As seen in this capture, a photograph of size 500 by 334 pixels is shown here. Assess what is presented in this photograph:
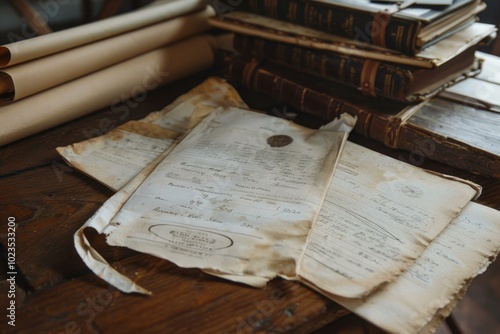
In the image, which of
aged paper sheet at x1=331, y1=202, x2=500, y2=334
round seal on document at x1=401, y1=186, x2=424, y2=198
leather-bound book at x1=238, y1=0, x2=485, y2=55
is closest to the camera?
aged paper sheet at x1=331, y1=202, x2=500, y2=334

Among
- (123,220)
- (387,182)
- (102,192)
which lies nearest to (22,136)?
(102,192)

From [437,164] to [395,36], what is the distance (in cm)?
21

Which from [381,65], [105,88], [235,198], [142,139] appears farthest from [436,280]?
[105,88]

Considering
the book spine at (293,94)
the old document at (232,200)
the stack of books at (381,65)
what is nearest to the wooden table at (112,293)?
the old document at (232,200)

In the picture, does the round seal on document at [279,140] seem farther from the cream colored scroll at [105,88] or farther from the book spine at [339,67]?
the cream colored scroll at [105,88]

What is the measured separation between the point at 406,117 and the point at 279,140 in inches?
8.0

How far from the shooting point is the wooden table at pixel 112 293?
Result: 56 cm

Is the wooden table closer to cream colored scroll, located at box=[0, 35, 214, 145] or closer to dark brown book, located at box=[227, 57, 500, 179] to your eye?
dark brown book, located at box=[227, 57, 500, 179]

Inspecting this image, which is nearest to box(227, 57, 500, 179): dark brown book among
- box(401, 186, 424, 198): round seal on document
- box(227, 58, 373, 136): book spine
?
box(227, 58, 373, 136): book spine

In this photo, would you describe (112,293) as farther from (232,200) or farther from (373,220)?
(373,220)

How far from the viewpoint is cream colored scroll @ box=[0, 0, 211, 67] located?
2.74 feet

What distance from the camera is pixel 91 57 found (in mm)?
939

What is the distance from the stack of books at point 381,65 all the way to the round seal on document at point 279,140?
0.11 m

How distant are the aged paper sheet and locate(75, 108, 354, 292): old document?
103mm
